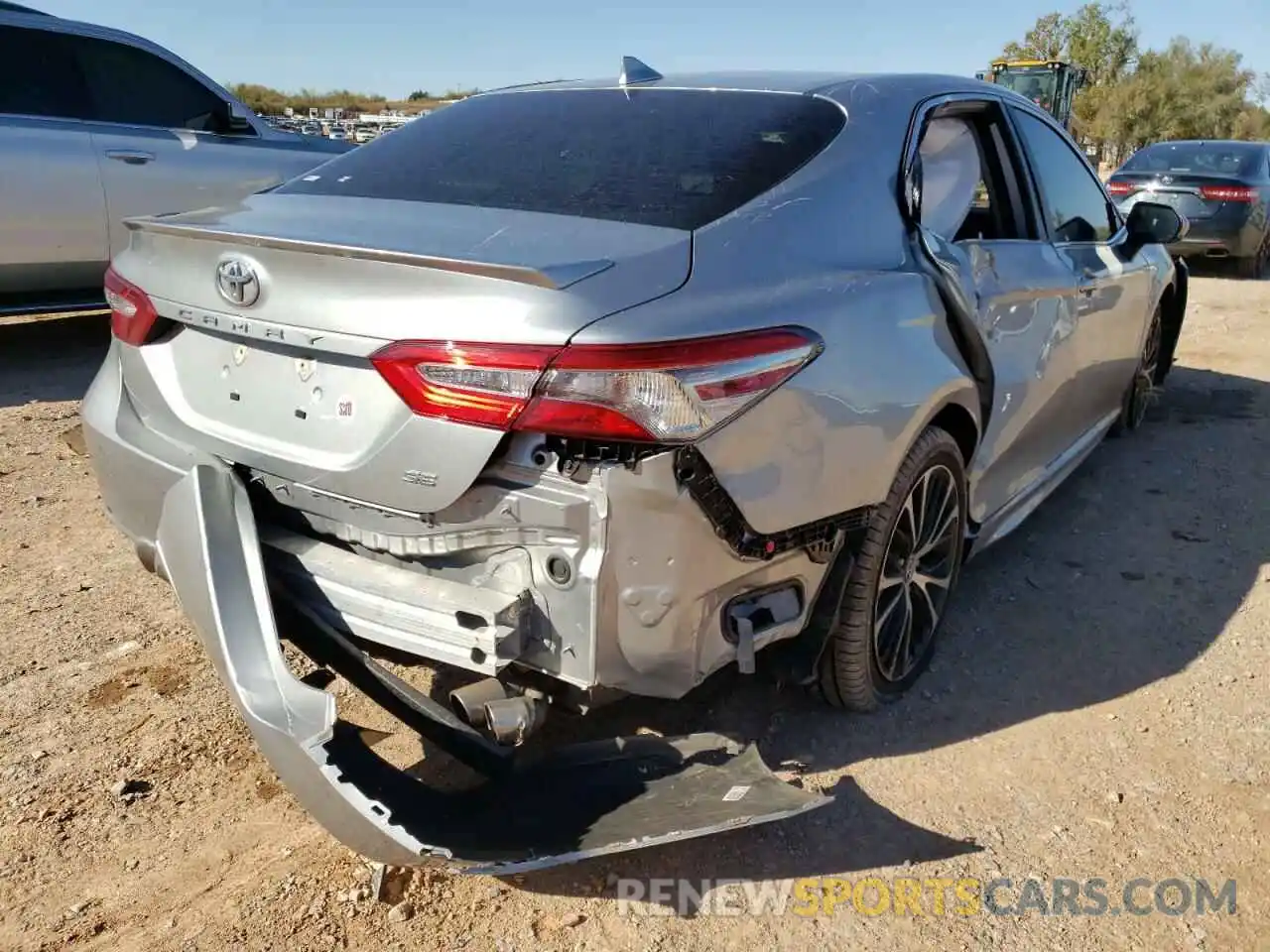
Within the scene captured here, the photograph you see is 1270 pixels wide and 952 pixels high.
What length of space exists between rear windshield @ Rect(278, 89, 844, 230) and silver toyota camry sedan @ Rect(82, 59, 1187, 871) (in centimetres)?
1

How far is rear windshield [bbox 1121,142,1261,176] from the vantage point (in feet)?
39.1

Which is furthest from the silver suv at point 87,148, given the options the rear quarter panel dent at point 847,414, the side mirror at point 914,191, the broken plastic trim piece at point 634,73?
the rear quarter panel dent at point 847,414

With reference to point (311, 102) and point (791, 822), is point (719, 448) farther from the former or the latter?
point (311, 102)

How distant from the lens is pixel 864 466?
8.13ft

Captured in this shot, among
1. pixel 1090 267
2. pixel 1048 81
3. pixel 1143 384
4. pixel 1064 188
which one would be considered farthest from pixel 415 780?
pixel 1048 81

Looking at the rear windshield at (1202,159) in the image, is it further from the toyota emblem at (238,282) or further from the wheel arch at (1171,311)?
the toyota emblem at (238,282)

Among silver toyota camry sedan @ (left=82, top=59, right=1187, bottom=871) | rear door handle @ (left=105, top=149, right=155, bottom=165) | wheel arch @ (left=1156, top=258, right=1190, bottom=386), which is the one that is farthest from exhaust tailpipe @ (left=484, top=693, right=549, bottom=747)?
rear door handle @ (left=105, top=149, right=155, bottom=165)

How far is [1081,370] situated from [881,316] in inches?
74.4

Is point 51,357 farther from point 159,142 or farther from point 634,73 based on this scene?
point 634,73

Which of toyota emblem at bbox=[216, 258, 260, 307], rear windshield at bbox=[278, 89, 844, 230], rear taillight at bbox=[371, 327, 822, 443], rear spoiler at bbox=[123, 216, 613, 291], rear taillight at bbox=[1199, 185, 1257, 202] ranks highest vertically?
rear windshield at bbox=[278, 89, 844, 230]

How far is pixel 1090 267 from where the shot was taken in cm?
401

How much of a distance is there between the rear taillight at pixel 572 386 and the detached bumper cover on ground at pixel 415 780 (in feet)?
1.87

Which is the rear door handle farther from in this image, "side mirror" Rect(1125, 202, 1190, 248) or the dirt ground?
"side mirror" Rect(1125, 202, 1190, 248)

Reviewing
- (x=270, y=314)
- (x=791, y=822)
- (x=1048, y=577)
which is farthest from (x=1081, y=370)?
(x=270, y=314)
